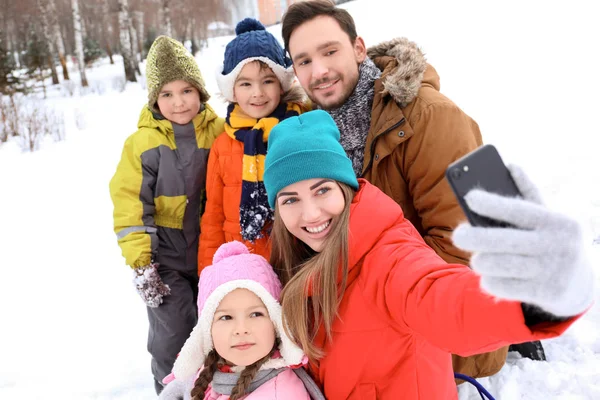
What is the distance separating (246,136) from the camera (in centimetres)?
227

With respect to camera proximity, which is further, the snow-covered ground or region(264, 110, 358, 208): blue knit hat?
the snow-covered ground

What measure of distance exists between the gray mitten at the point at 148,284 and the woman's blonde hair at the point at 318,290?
1075mm

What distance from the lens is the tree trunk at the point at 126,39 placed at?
14.1 m

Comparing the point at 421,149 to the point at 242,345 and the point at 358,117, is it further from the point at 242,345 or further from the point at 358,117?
the point at 242,345

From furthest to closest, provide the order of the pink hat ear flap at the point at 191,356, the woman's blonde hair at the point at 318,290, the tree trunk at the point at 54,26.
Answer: the tree trunk at the point at 54,26, the pink hat ear flap at the point at 191,356, the woman's blonde hair at the point at 318,290

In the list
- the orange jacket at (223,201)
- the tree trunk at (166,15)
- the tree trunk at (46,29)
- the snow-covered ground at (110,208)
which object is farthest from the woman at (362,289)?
the tree trunk at (46,29)

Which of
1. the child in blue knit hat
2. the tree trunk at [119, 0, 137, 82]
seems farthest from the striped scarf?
the tree trunk at [119, 0, 137, 82]

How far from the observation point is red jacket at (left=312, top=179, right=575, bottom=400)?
3.85ft

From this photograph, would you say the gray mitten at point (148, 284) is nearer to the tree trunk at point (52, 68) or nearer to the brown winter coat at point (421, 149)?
the brown winter coat at point (421, 149)

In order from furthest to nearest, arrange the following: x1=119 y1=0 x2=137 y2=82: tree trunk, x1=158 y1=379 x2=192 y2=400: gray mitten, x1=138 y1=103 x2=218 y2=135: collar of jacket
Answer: x1=119 y1=0 x2=137 y2=82: tree trunk, x1=138 y1=103 x2=218 y2=135: collar of jacket, x1=158 y1=379 x2=192 y2=400: gray mitten

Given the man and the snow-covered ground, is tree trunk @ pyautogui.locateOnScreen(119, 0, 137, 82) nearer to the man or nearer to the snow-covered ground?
the snow-covered ground

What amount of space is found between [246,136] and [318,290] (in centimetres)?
111

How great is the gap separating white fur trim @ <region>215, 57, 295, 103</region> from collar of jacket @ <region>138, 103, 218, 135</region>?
6.8 inches

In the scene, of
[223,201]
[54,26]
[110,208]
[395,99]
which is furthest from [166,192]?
[54,26]
